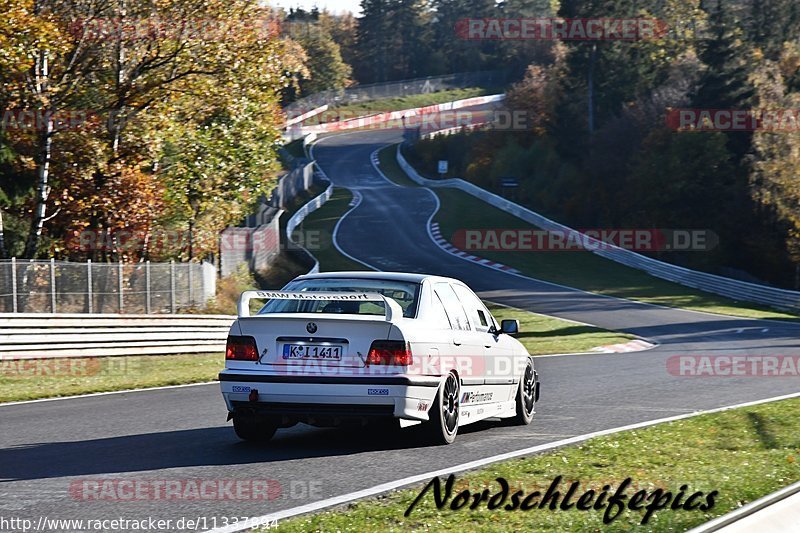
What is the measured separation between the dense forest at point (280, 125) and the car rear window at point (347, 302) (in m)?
14.8

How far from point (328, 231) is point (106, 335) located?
120ft

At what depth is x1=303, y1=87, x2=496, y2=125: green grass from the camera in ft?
376

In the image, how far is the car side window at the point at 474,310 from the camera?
1100 centimetres

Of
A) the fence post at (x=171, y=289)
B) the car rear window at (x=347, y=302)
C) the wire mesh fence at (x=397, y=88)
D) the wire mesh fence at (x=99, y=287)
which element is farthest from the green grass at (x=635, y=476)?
the wire mesh fence at (x=397, y=88)

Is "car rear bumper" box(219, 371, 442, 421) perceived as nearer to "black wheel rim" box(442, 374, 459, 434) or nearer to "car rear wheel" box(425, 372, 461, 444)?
"car rear wheel" box(425, 372, 461, 444)

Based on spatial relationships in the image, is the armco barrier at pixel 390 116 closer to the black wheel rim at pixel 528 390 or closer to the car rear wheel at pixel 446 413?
the black wheel rim at pixel 528 390

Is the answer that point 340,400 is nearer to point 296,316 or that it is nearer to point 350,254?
point 296,316

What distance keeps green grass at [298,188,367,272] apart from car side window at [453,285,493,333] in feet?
107

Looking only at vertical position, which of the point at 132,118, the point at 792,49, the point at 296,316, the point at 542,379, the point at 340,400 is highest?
the point at 792,49

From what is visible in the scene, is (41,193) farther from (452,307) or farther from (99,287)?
(452,307)

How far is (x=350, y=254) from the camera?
4978cm

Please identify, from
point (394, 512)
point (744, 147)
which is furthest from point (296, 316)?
point (744, 147)

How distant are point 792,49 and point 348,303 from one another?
67111 millimetres

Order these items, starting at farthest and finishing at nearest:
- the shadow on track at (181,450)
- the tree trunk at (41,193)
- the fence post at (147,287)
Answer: the tree trunk at (41,193)
the fence post at (147,287)
the shadow on track at (181,450)
